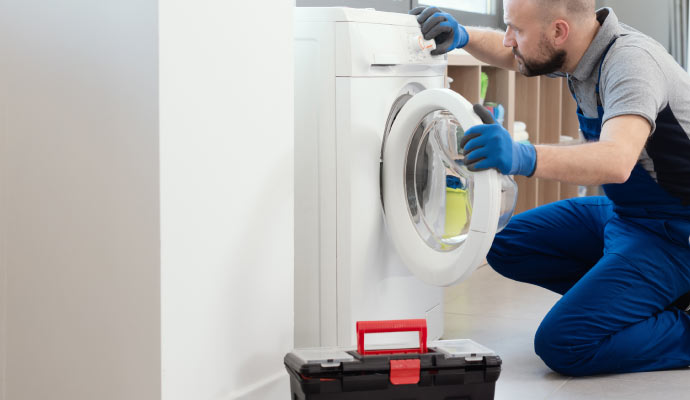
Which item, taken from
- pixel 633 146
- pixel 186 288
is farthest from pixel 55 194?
pixel 633 146

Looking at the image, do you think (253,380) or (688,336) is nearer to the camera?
(253,380)

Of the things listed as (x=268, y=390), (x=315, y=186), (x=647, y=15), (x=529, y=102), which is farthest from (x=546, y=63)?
(x=647, y=15)

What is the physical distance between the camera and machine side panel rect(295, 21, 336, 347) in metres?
2.00

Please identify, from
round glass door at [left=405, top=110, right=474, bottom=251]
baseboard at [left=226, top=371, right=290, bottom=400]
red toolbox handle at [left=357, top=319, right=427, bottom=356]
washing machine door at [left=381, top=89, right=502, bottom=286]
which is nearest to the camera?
red toolbox handle at [left=357, top=319, right=427, bottom=356]

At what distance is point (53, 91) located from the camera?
5.21ft

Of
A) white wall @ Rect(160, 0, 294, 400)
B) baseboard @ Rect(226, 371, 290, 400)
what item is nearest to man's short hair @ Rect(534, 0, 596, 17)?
white wall @ Rect(160, 0, 294, 400)

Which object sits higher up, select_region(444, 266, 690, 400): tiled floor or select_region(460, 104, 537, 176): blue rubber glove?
select_region(460, 104, 537, 176): blue rubber glove

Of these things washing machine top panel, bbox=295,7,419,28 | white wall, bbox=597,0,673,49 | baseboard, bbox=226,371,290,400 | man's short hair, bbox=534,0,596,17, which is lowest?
baseboard, bbox=226,371,290,400

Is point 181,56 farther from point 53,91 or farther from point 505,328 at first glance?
point 505,328

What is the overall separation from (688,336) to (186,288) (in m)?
1.40

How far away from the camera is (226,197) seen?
5.50ft

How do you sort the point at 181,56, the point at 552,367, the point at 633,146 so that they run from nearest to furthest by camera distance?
1. the point at 181,56
2. the point at 633,146
3. the point at 552,367

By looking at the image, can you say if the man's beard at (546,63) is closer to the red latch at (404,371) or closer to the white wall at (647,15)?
the red latch at (404,371)

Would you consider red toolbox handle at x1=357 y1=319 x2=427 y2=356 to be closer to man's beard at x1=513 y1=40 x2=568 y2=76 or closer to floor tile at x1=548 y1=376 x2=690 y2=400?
floor tile at x1=548 y1=376 x2=690 y2=400
